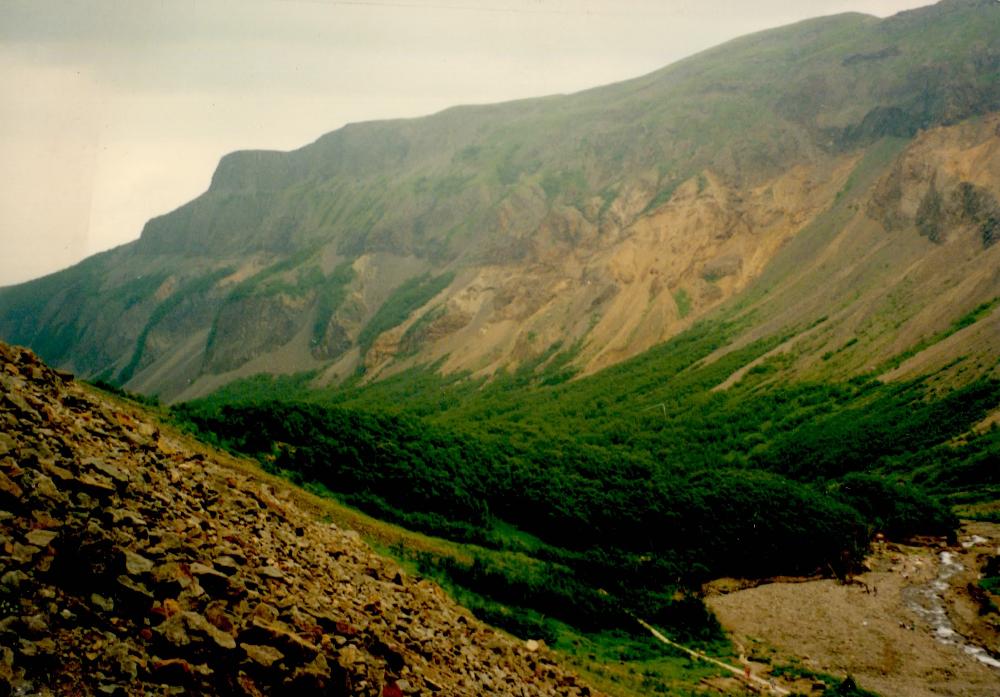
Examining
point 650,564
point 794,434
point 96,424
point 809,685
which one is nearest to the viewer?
point 96,424

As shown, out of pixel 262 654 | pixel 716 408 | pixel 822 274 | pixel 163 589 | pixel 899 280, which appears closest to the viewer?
pixel 262 654

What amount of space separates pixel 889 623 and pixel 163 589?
50.0m

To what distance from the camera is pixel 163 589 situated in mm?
12961

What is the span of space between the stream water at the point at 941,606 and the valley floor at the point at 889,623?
0.21ft

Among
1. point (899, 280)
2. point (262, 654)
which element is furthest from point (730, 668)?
point (899, 280)

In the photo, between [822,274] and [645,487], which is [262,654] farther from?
[822,274]

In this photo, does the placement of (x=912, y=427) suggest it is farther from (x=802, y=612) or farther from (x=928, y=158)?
(x=928, y=158)

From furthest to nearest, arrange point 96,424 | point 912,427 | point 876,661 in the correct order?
point 912,427 < point 876,661 < point 96,424

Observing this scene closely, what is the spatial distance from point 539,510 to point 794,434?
181 ft

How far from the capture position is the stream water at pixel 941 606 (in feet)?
143

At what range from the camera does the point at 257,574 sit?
16.0 m

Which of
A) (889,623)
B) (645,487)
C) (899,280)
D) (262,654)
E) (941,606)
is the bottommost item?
(941,606)

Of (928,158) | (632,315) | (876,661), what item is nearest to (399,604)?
(876,661)

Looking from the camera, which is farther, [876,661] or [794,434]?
[794,434]
